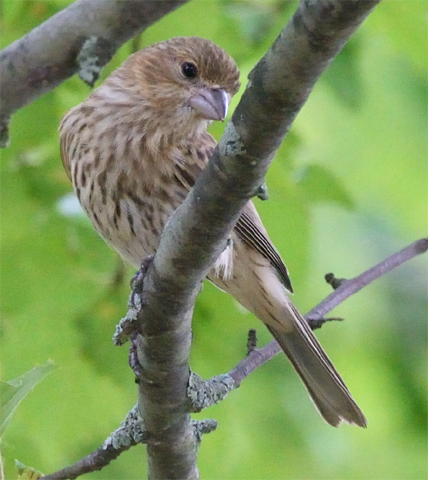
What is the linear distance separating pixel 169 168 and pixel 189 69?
55 cm

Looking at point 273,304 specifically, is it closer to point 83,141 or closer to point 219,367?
point 219,367

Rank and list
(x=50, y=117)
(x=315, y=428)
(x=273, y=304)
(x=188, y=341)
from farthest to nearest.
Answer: (x=315, y=428)
(x=273, y=304)
(x=50, y=117)
(x=188, y=341)

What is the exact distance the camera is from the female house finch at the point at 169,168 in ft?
9.04

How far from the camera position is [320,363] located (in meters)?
3.22

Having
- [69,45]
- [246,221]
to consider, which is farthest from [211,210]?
[246,221]

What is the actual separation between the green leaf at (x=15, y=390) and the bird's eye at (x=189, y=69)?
64.6 inches

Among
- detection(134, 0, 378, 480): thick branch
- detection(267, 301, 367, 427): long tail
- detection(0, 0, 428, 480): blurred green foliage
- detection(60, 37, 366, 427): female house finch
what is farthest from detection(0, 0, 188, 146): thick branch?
detection(267, 301, 367, 427): long tail

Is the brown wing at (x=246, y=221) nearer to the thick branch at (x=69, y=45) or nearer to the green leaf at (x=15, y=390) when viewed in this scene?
the thick branch at (x=69, y=45)

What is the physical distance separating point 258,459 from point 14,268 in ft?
4.74

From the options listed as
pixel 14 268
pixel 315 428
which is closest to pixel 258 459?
pixel 315 428

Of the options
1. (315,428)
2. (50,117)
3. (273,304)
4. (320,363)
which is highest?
(50,117)

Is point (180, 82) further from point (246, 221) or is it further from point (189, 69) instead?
point (246, 221)

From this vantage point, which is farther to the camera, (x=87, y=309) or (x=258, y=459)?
(x=258, y=459)

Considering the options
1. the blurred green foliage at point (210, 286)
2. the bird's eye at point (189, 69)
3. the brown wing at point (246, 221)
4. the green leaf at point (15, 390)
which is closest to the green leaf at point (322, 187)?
the blurred green foliage at point (210, 286)
